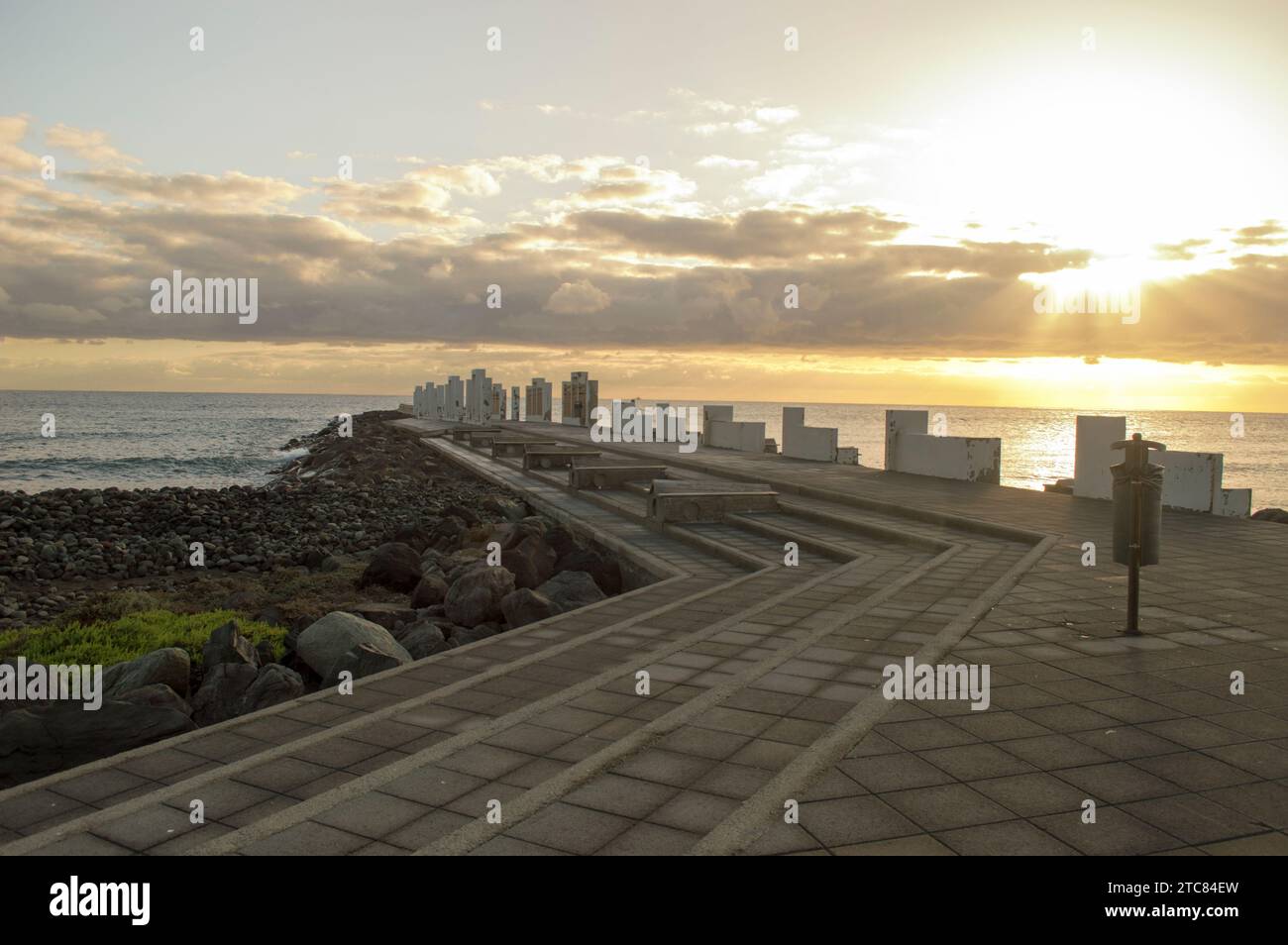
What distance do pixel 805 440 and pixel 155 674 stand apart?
17960 mm

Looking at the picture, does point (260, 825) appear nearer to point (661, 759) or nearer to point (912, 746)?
point (661, 759)

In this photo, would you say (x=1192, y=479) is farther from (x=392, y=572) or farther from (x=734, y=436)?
(x=734, y=436)

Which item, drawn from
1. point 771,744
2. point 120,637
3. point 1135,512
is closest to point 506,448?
point 120,637

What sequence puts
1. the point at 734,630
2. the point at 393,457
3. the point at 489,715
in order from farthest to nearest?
the point at 393,457
the point at 734,630
the point at 489,715

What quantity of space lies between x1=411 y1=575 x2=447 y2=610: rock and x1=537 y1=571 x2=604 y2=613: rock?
3.87 feet

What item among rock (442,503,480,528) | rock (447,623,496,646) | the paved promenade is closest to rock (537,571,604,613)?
rock (447,623,496,646)

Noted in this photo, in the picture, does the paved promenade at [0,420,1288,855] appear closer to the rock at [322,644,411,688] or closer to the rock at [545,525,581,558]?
the rock at [322,644,411,688]

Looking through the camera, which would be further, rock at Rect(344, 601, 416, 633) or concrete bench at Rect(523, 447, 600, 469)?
concrete bench at Rect(523, 447, 600, 469)

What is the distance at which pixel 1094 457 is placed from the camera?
14055 millimetres

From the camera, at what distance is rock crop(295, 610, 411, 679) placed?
6914 millimetres

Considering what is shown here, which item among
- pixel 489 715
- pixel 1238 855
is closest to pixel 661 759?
pixel 489 715
